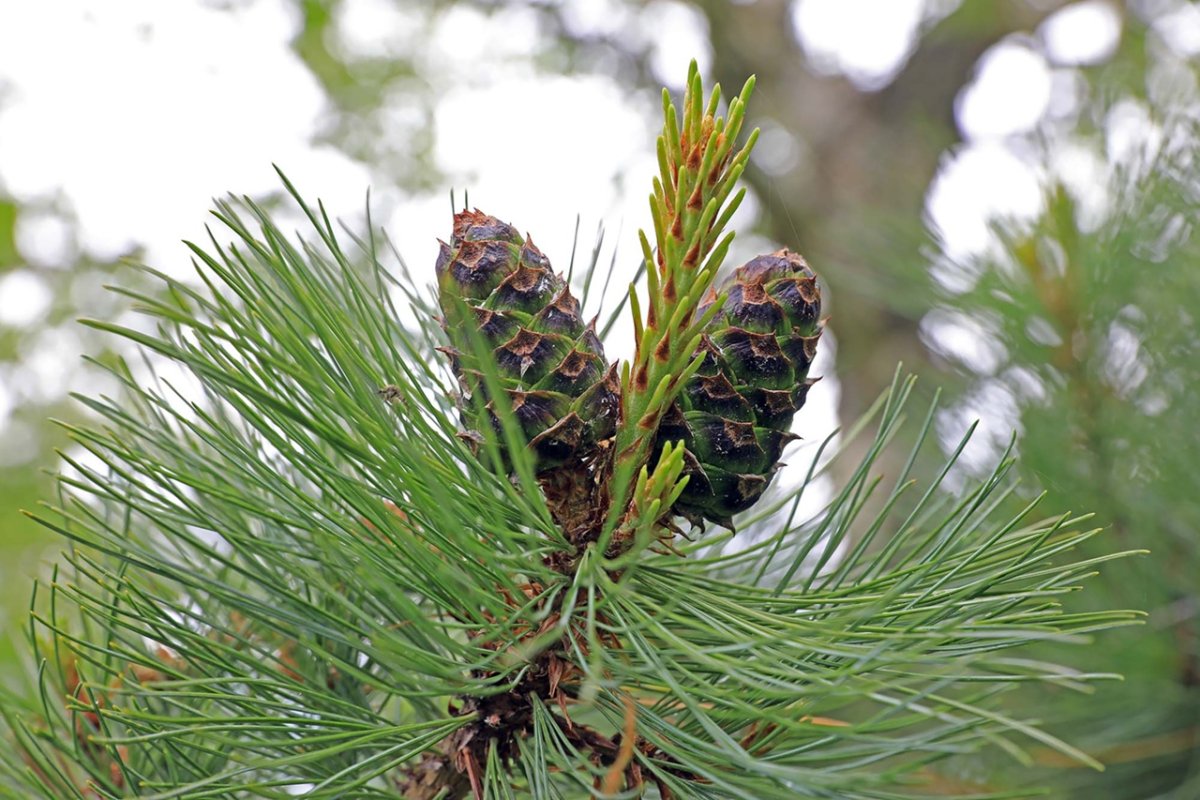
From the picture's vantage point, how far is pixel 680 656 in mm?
580

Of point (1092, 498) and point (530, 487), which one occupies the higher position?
point (1092, 498)

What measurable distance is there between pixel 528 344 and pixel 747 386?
121 mm

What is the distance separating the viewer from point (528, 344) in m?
0.53

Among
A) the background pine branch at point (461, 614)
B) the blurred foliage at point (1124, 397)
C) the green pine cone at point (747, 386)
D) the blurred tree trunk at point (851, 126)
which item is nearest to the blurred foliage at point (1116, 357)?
the blurred foliage at point (1124, 397)

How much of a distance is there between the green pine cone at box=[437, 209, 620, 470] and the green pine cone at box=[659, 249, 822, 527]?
0.05m

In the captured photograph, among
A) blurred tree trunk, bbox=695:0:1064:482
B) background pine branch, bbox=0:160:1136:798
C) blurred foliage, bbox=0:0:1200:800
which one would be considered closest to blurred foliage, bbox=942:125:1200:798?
blurred foliage, bbox=0:0:1200:800

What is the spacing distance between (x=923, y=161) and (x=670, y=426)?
2.68m

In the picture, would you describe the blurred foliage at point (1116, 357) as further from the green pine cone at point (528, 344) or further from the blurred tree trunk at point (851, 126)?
the blurred tree trunk at point (851, 126)

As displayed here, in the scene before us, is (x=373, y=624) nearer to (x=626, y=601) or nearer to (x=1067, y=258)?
(x=626, y=601)

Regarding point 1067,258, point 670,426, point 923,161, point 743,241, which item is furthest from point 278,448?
point 743,241

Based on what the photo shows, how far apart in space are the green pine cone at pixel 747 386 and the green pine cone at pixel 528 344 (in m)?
0.05

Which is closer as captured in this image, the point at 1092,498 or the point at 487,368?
the point at 487,368

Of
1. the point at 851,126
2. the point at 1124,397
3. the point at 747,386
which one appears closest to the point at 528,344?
the point at 747,386

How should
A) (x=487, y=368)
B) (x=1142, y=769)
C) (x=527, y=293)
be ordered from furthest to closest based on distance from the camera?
1. (x=1142, y=769)
2. (x=527, y=293)
3. (x=487, y=368)
